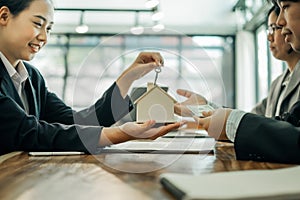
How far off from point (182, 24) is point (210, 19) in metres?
0.56

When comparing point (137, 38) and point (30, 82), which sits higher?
point (137, 38)

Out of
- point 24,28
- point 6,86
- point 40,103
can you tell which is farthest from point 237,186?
point 40,103

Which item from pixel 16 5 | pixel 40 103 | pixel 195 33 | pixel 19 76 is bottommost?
pixel 40 103

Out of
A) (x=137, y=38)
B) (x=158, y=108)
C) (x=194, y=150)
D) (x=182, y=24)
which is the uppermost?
(x=182, y=24)

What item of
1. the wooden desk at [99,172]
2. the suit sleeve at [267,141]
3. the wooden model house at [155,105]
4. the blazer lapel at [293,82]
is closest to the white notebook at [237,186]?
the wooden desk at [99,172]

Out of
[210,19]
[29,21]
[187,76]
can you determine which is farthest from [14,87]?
[210,19]

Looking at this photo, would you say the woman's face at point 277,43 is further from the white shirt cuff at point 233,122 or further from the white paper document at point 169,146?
the white shirt cuff at point 233,122

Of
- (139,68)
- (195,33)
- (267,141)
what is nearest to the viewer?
(267,141)

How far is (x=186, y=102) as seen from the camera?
1.09 meters

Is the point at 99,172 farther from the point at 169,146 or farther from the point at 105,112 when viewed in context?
the point at 105,112

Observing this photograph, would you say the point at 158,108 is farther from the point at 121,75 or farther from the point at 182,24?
the point at 182,24

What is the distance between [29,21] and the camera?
1.29m

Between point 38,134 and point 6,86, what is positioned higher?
point 6,86

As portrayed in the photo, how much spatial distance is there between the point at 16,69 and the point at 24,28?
18 cm
